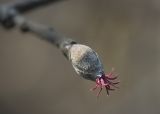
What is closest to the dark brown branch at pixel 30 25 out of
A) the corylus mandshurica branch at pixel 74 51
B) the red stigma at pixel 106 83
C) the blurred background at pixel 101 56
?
the corylus mandshurica branch at pixel 74 51

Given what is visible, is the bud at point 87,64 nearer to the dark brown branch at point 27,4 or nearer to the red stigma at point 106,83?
the red stigma at point 106,83

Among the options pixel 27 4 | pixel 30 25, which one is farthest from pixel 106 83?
pixel 27 4

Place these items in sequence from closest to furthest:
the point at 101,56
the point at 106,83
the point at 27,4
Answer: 1. the point at 106,83
2. the point at 27,4
3. the point at 101,56

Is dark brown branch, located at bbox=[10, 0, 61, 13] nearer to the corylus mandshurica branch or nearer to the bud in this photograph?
the corylus mandshurica branch

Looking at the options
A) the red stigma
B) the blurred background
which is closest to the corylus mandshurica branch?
the red stigma

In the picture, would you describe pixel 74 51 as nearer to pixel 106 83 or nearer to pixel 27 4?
pixel 106 83

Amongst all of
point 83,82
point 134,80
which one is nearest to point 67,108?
point 83,82
